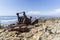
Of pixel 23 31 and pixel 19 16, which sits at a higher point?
pixel 19 16

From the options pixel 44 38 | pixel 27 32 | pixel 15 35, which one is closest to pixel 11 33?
pixel 15 35

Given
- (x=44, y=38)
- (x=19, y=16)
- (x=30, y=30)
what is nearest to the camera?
→ (x=44, y=38)

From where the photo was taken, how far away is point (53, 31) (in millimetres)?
9016

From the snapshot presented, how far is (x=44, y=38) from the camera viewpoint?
864 cm

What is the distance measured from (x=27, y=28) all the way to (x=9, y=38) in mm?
1986

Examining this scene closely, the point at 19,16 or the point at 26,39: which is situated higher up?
the point at 19,16

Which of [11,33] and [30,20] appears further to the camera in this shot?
[30,20]

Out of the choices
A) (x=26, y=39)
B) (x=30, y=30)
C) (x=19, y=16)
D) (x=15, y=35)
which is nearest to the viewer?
(x=26, y=39)

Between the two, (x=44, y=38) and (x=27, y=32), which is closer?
(x=44, y=38)

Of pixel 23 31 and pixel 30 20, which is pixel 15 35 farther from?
pixel 30 20

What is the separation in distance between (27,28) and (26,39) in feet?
6.28

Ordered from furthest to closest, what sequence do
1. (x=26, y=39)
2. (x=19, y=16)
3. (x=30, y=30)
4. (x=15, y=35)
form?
(x=19, y=16), (x=30, y=30), (x=15, y=35), (x=26, y=39)

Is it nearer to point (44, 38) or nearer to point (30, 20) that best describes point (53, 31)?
point (44, 38)

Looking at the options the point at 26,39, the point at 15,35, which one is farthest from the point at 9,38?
the point at 26,39
